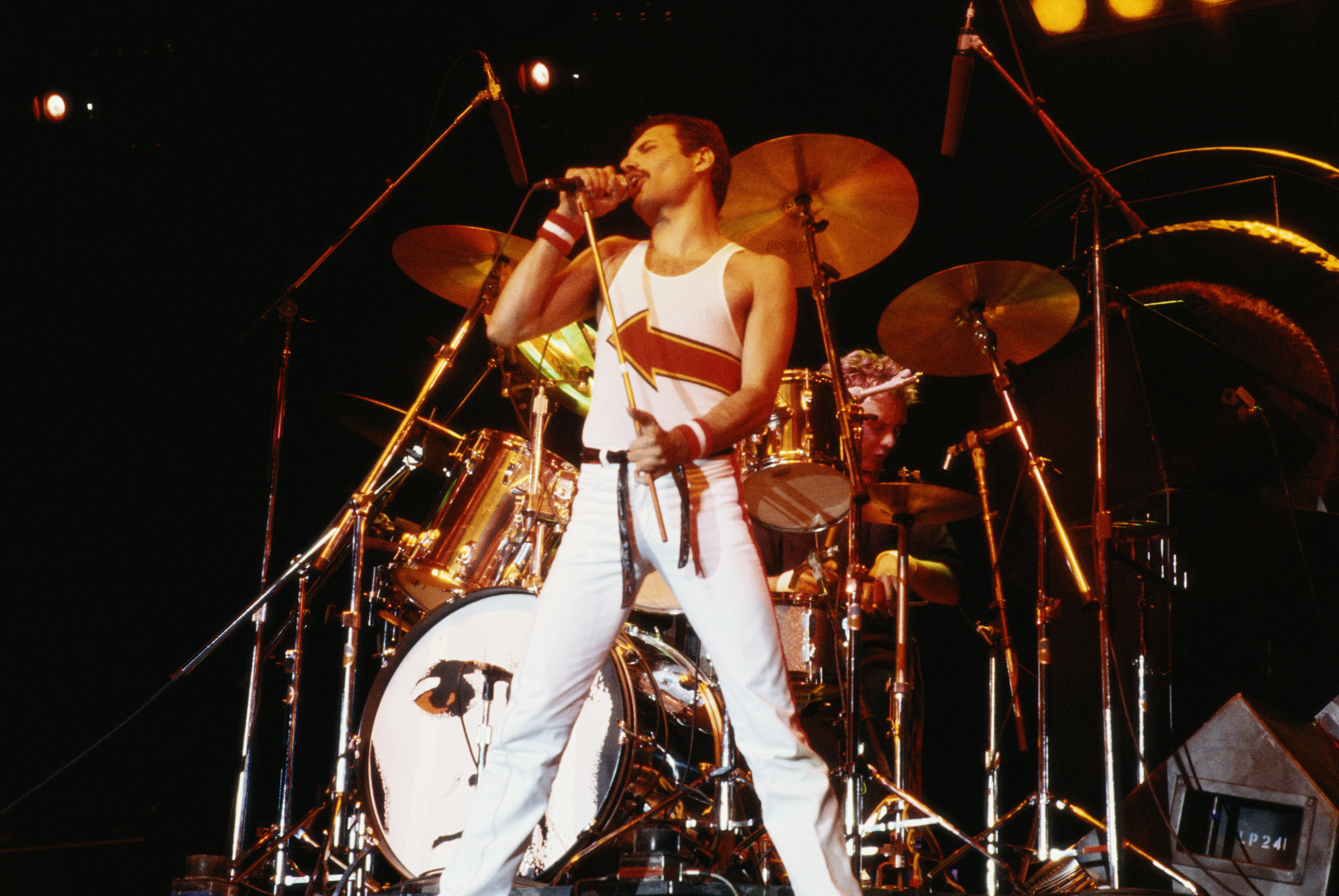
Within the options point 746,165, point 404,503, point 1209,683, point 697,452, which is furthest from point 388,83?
point 1209,683

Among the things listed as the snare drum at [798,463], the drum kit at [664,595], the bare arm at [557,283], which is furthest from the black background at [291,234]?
the bare arm at [557,283]

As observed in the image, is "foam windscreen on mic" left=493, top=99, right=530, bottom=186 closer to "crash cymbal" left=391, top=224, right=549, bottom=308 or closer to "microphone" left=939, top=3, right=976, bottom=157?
"crash cymbal" left=391, top=224, right=549, bottom=308

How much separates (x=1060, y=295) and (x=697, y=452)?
2.58 metres

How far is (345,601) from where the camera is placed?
690 centimetres

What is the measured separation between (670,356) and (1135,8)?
4324 millimetres

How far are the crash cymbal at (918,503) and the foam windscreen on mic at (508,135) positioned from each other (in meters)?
1.90

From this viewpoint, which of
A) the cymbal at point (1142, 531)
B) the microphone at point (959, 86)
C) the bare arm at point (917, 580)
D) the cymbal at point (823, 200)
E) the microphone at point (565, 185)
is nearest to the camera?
the microphone at point (565, 185)

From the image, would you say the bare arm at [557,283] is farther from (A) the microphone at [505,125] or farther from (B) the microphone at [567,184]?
(A) the microphone at [505,125]

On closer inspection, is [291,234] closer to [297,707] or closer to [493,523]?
[493,523]

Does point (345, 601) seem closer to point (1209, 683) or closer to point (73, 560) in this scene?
point (73, 560)

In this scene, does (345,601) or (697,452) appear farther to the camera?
(345,601)

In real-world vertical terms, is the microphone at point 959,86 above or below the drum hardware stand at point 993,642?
above

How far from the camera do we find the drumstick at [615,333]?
2467 mm

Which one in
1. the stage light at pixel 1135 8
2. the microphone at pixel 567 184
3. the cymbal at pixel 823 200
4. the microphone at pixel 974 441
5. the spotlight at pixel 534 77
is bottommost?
the microphone at pixel 974 441
